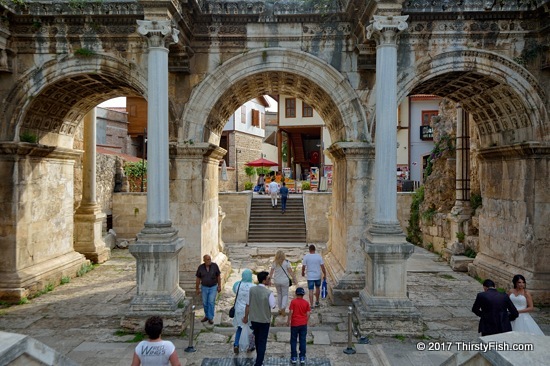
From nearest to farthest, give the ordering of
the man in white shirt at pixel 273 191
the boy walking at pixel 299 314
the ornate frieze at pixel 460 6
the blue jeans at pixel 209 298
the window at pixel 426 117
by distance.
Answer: the boy walking at pixel 299 314
the blue jeans at pixel 209 298
the ornate frieze at pixel 460 6
the man in white shirt at pixel 273 191
the window at pixel 426 117

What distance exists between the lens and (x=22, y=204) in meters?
10.3

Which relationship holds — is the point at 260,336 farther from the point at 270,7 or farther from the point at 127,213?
the point at 127,213

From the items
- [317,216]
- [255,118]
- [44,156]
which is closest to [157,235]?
[44,156]

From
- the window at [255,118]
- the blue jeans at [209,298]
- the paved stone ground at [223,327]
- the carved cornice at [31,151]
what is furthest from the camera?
the window at [255,118]

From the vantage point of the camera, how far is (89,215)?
48.4 ft

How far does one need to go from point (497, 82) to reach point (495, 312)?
596 cm

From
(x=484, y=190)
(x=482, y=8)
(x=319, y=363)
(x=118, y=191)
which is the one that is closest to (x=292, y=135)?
(x=118, y=191)

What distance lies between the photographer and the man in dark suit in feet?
19.6

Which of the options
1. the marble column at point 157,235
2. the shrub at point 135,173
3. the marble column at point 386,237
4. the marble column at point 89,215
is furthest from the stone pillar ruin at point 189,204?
the shrub at point 135,173

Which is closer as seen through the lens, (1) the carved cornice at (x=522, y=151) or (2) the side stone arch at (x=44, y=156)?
(1) the carved cornice at (x=522, y=151)

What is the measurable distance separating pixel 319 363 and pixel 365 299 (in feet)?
6.55

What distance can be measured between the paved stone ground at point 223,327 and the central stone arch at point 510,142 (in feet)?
3.90

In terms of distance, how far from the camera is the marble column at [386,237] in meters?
8.05

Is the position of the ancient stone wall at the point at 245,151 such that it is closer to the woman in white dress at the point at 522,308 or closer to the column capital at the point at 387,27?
the column capital at the point at 387,27
